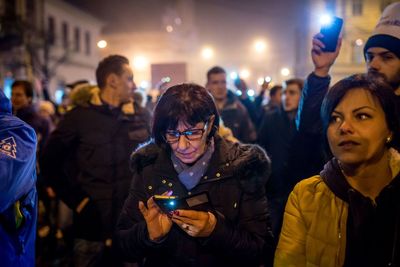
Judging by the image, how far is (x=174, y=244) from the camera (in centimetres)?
251

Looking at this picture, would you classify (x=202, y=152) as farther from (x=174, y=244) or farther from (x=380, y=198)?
(x=380, y=198)

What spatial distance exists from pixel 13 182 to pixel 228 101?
15.3ft

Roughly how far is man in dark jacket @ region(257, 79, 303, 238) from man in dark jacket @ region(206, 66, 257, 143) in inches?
18.2

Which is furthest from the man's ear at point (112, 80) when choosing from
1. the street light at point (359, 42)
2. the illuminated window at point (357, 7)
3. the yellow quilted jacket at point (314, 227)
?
the illuminated window at point (357, 7)

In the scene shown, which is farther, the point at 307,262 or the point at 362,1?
the point at 362,1

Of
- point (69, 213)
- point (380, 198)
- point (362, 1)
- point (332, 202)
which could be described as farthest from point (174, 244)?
point (362, 1)

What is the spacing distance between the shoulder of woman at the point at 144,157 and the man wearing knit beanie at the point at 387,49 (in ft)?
4.96

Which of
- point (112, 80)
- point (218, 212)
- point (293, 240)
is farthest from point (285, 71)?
point (293, 240)

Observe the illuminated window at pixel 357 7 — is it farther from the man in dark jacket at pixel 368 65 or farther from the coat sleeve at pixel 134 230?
A: the coat sleeve at pixel 134 230

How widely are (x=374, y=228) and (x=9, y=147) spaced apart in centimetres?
175

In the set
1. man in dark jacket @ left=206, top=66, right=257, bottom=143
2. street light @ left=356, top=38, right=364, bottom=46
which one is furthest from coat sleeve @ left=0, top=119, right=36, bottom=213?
street light @ left=356, top=38, right=364, bottom=46

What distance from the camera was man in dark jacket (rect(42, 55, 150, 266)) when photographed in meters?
4.30

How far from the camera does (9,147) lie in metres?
2.09

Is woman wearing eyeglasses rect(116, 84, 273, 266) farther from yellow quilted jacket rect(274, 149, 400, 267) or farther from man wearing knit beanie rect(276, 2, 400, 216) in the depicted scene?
man wearing knit beanie rect(276, 2, 400, 216)
